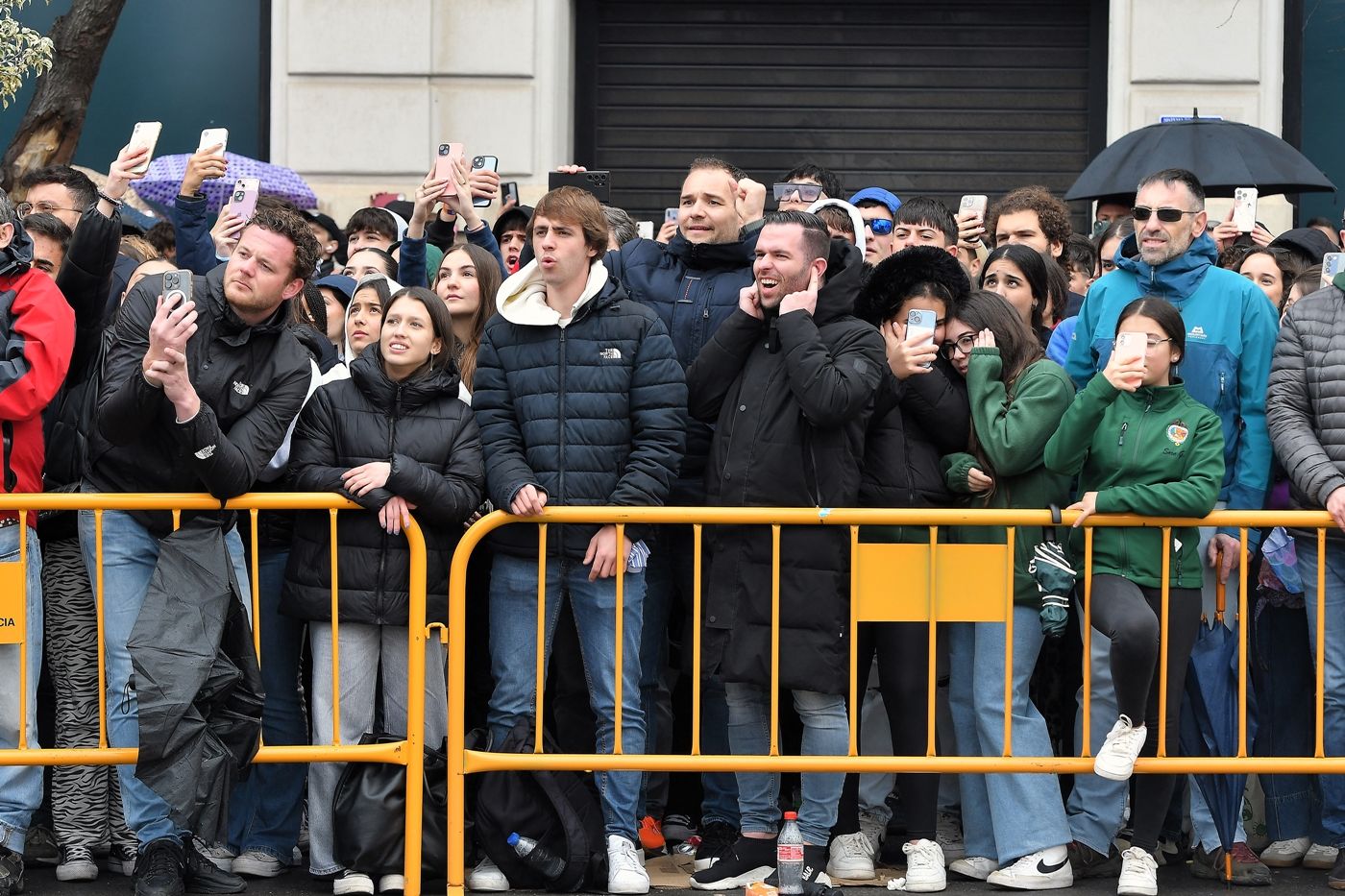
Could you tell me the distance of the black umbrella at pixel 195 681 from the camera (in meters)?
6.09

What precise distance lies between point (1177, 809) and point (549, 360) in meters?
2.99

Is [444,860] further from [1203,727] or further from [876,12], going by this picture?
[876,12]

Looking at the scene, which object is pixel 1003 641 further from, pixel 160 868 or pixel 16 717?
pixel 16 717

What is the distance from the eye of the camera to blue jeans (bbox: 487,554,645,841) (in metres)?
6.54

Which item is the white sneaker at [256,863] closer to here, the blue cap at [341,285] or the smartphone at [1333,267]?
the blue cap at [341,285]

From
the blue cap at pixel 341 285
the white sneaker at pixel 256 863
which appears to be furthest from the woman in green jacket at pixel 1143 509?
the blue cap at pixel 341 285

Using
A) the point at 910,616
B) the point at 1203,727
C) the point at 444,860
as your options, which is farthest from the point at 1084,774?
the point at 444,860

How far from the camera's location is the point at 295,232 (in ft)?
21.4

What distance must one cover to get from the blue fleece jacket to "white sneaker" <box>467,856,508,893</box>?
9.87 ft

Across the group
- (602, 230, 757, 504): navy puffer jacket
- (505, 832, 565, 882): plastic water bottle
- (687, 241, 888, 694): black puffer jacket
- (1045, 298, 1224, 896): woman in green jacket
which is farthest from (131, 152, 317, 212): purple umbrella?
(1045, 298, 1224, 896): woman in green jacket

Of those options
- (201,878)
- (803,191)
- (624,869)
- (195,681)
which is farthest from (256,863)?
(803,191)

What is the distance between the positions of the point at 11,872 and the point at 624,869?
7.12 feet

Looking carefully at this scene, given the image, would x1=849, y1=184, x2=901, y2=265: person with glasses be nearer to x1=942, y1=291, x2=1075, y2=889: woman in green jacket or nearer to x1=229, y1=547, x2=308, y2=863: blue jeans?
x1=942, y1=291, x2=1075, y2=889: woman in green jacket

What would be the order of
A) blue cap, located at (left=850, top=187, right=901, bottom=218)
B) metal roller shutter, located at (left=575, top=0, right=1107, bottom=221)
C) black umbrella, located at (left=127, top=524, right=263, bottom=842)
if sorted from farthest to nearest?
1. metal roller shutter, located at (left=575, top=0, right=1107, bottom=221)
2. blue cap, located at (left=850, top=187, right=901, bottom=218)
3. black umbrella, located at (left=127, top=524, right=263, bottom=842)
